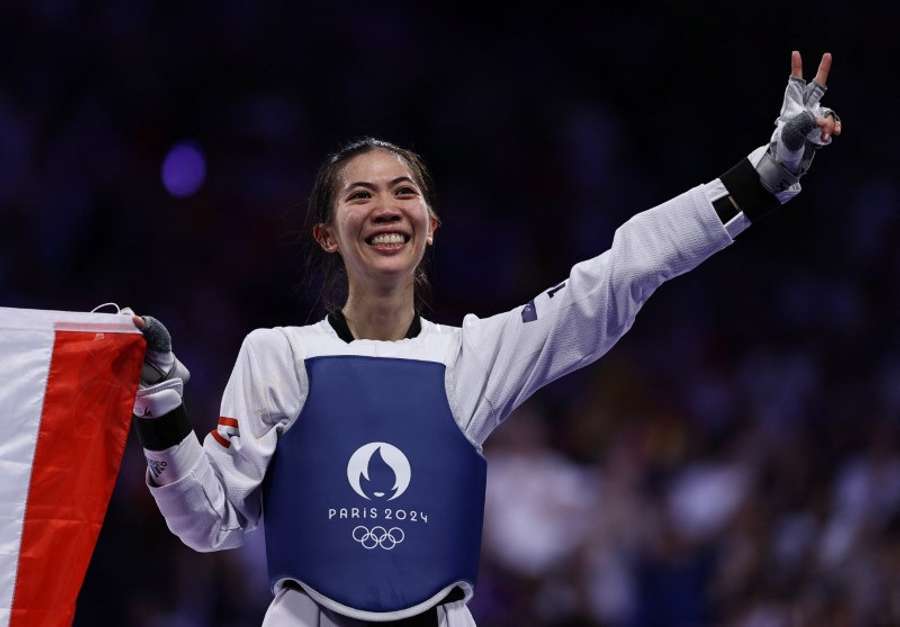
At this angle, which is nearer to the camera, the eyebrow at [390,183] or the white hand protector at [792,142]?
the white hand protector at [792,142]

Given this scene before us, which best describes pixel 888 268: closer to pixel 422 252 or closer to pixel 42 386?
pixel 422 252

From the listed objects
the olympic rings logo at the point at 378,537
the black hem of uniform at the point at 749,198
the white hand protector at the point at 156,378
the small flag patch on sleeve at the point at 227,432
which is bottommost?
the olympic rings logo at the point at 378,537

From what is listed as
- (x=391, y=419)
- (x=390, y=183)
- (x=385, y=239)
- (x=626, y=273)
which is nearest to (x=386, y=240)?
(x=385, y=239)

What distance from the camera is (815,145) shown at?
2.60 meters

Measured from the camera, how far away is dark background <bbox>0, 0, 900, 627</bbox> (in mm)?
5367

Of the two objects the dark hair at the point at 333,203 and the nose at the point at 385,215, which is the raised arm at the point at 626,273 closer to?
the nose at the point at 385,215

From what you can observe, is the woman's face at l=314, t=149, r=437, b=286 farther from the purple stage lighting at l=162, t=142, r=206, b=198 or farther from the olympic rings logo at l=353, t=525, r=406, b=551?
the purple stage lighting at l=162, t=142, r=206, b=198

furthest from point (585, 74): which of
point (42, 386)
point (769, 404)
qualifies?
point (42, 386)

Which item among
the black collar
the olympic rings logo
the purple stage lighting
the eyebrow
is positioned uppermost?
the purple stage lighting

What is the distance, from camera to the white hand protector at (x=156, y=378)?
2588mm

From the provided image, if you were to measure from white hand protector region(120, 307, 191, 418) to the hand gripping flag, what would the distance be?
3 cm

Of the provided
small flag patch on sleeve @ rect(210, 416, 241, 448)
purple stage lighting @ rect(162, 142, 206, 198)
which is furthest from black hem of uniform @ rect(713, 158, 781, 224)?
purple stage lighting @ rect(162, 142, 206, 198)

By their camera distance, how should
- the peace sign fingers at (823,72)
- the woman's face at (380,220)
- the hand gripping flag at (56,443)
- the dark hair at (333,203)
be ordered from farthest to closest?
the dark hair at (333,203), the woman's face at (380,220), the peace sign fingers at (823,72), the hand gripping flag at (56,443)

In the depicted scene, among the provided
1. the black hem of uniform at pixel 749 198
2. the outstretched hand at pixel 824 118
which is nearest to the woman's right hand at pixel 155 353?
the black hem of uniform at pixel 749 198
